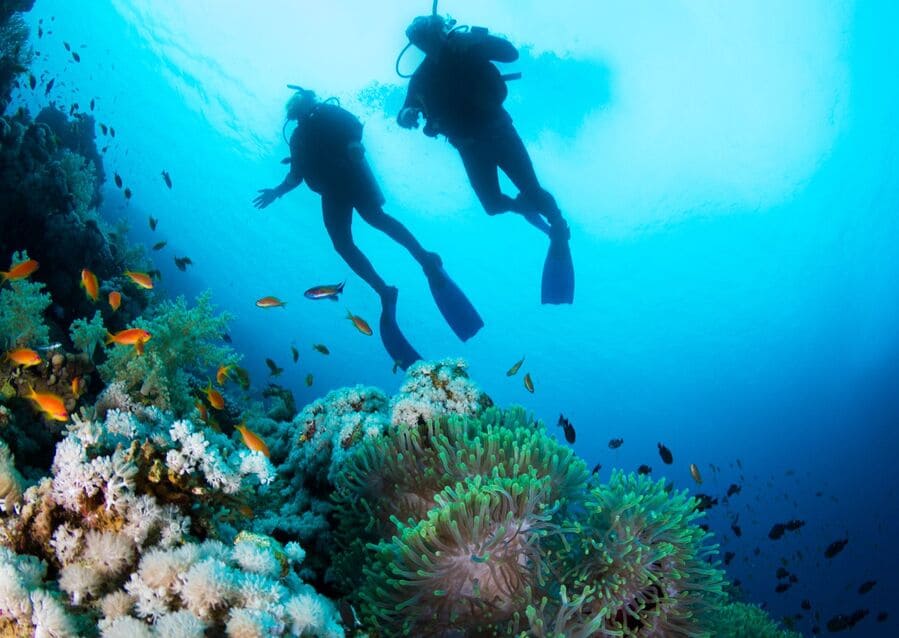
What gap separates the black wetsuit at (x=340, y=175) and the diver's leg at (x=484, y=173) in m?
1.80

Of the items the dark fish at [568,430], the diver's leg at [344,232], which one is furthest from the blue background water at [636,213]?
the dark fish at [568,430]

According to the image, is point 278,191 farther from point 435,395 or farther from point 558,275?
point 435,395

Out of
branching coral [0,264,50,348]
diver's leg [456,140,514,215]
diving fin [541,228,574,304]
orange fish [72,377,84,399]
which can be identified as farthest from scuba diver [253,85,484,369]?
orange fish [72,377,84,399]

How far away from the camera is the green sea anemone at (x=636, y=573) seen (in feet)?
9.16

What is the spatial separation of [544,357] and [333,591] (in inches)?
2433

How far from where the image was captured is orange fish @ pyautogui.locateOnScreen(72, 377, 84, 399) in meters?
3.76

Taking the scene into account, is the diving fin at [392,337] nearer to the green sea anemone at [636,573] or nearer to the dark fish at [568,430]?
the dark fish at [568,430]

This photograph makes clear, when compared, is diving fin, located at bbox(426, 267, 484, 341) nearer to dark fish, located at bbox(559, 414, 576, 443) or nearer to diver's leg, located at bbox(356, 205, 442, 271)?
diver's leg, located at bbox(356, 205, 442, 271)

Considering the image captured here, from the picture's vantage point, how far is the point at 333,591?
3.43m

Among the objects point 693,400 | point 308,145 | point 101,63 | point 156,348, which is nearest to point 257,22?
point 101,63

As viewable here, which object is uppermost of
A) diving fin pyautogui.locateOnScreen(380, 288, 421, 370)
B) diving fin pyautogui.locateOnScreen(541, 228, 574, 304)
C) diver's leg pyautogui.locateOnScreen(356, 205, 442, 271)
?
diver's leg pyautogui.locateOnScreen(356, 205, 442, 271)

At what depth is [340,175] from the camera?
1136 centimetres

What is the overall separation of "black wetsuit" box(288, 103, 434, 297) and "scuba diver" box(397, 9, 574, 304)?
1.87 meters

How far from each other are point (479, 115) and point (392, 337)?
15.9ft
